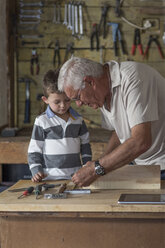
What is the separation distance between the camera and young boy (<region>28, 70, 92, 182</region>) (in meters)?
2.37

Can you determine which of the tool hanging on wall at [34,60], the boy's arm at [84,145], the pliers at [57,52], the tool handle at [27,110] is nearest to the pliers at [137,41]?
the pliers at [57,52]

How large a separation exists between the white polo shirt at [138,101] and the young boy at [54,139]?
0.35 m

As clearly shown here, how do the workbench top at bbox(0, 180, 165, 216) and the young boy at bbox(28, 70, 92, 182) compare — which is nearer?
the workbench top at bbox(0, 180, 165, 216)

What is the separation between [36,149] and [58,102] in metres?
0.29

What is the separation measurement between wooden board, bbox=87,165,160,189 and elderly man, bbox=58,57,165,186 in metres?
0.07

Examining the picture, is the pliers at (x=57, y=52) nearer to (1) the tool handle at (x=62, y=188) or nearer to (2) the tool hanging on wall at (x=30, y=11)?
(2) the tool hanging on wall at (x=30, y=11)

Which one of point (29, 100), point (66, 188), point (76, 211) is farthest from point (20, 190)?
point (29, 100)

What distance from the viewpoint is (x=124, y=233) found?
1.57 metres

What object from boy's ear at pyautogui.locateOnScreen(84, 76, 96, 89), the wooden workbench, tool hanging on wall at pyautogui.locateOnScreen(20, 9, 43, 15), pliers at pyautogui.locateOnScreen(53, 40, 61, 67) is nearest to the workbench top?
the wooden workbench

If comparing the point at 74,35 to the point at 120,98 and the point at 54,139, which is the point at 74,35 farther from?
the point at 120,98

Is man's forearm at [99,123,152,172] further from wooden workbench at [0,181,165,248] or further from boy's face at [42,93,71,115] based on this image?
boy's face at [42,93,71,115]

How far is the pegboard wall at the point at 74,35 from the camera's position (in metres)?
4.51

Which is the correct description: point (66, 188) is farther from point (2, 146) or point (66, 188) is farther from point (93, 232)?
point (2, 146)

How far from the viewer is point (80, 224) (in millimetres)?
1593
